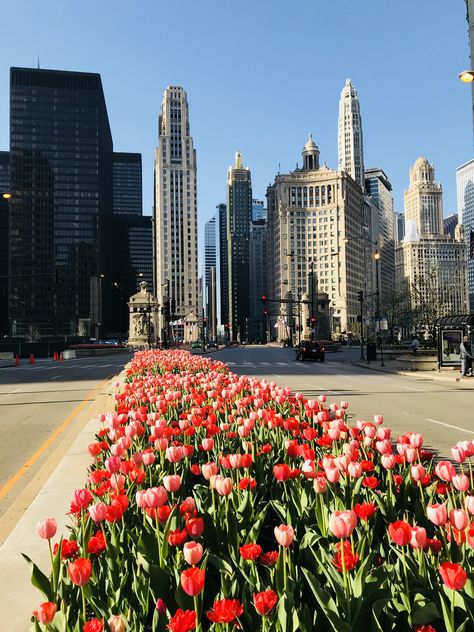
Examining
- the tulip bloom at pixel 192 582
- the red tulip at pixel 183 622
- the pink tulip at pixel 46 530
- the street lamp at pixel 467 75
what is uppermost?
the street lamp at pixel 467 75

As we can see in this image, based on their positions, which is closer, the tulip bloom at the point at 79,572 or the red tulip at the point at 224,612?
the red tulip at the point at 224,612

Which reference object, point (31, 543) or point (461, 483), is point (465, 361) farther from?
point (461, 483)

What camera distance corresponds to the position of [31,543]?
15.8 ft

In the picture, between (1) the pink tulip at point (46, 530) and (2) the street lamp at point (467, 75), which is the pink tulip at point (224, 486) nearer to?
(1) the pink tulip at point (46, 530)

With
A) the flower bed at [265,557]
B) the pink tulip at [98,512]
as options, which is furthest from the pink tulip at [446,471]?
the pink tulip at [98,512]

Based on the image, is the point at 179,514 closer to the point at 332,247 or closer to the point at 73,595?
the point at 73,595

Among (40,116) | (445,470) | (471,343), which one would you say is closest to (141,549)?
(445,470)

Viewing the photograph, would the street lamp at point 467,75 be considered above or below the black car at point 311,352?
above

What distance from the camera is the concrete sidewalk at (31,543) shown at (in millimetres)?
3588

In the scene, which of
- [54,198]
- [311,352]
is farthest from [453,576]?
[54,198]

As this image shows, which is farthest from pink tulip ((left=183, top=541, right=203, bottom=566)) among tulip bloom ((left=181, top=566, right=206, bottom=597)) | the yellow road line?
the yellow road line

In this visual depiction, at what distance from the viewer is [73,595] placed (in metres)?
2.53

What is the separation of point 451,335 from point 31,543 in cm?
2821

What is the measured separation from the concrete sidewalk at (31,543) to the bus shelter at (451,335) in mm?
25069
